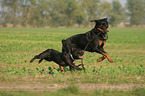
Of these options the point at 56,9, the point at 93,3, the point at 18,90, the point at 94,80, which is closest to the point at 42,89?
the point at 18,90

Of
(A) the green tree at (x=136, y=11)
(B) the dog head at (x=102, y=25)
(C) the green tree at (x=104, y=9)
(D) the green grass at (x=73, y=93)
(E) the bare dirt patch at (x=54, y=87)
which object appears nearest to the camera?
(D) the green grass at (x=73, y=93)

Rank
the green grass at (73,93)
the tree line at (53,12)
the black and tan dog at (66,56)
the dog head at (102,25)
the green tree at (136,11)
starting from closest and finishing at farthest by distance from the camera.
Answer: the green grass at (73,93) → the black and tan dog at (66,56) → the dog head at (102,25) → the tree line at (53,12) → the green tree at (136,11)

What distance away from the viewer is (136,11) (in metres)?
142

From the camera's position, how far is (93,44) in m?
10.0

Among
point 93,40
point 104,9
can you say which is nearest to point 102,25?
point 93,40

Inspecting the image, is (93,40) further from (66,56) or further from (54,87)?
(54,87)

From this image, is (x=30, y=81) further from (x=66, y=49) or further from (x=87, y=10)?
(x=87, y=10)

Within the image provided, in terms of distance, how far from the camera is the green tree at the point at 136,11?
138 m

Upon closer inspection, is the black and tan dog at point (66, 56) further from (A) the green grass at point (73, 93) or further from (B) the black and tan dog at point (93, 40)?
(A) the green grass at point (73, 93)

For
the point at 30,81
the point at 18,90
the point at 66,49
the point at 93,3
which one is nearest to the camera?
the point at 18,90

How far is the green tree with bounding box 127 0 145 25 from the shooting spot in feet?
453

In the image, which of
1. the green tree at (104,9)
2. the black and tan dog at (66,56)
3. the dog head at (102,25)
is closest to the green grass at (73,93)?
the black and tan dog at (66,56)

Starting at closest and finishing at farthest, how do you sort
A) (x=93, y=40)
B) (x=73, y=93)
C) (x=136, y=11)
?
(x=73, y=93) → (x=93, y=40) → (x=136, y=11)

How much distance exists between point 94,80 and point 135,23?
133 m
